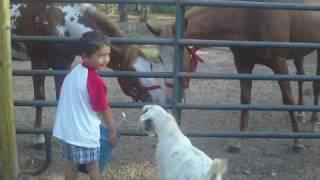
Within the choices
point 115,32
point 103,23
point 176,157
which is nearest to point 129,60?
point 115,32

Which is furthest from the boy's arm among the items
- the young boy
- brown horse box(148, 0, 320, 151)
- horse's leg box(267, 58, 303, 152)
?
horse's leg box(267, 58, 303, 152)

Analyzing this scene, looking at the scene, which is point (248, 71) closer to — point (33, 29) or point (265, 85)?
point (33, 29)

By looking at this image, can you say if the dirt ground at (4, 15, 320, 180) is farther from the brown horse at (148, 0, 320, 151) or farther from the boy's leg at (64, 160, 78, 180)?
the boy's leg at (64, 160, 78, 180)

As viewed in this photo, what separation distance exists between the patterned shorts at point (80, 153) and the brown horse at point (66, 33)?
6.15 feet

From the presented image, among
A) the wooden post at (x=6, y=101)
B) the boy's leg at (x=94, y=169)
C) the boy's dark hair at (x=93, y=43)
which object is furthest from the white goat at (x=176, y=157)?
the wooden post at (x=6, y=101)

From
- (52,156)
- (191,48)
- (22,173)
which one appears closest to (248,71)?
(191,48)

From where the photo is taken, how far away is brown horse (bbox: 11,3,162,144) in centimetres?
572

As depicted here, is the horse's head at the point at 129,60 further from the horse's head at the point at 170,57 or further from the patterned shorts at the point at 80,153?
the patterned shorts at the point at 80,153

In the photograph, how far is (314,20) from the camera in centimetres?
645

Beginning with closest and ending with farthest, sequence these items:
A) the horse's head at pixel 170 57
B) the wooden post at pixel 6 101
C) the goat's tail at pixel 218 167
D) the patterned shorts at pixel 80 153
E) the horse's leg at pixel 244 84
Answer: the goat's tail at pixel 218 167 → the patterned shorts at pixel 80 153 → the wooden post at pixel 6 101 → the horse's head at pixel 170 57 → the horse's leg at pixel 244 84

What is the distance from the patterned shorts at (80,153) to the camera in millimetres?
3828

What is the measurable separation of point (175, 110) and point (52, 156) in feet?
4.54

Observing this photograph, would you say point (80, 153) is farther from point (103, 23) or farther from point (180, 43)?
point (103, 23)

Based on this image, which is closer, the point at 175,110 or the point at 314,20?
the point at 175,110
